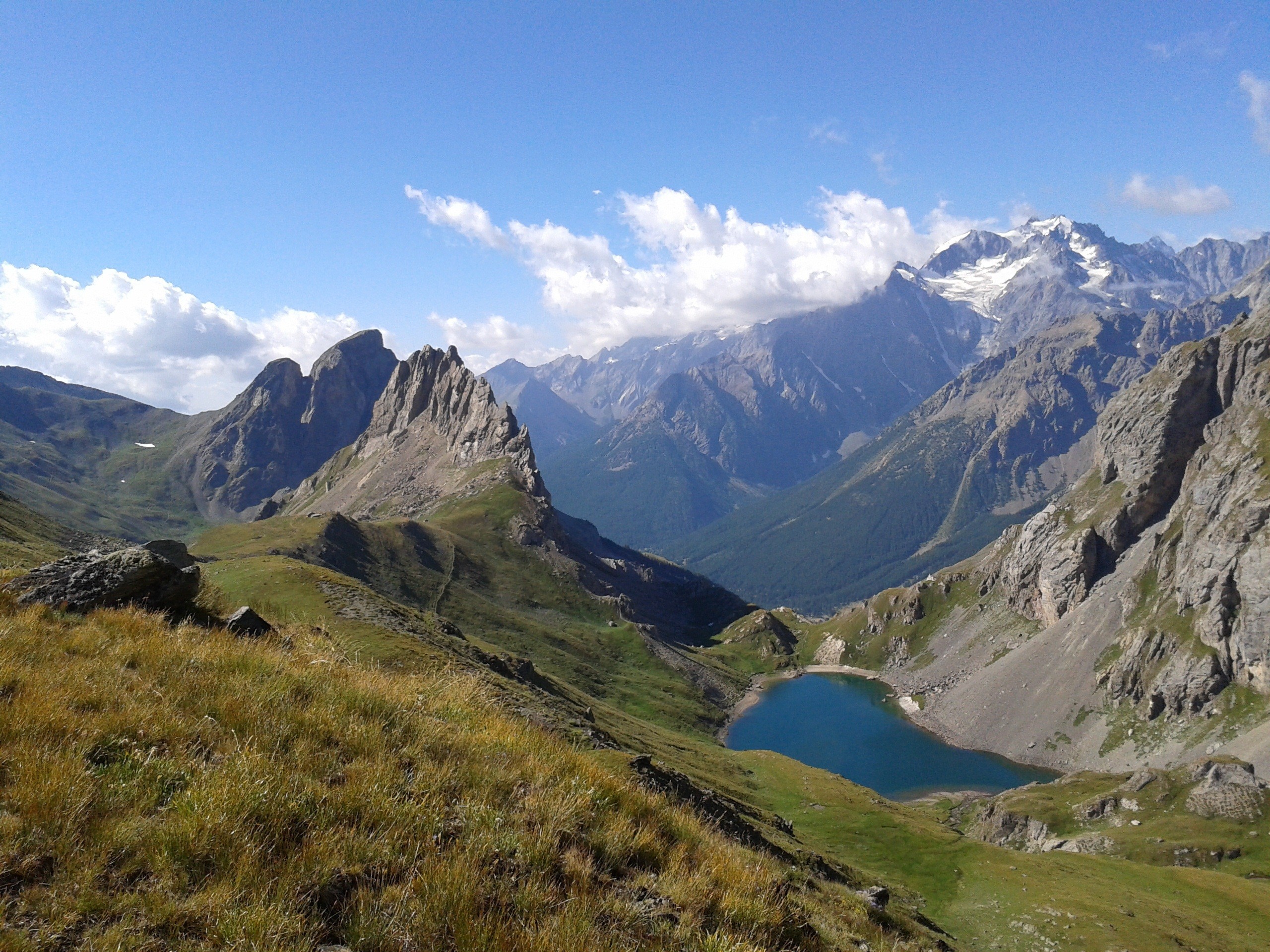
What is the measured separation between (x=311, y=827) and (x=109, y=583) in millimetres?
12795

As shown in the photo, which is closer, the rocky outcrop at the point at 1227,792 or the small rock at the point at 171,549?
the small rock at the point at 171,549

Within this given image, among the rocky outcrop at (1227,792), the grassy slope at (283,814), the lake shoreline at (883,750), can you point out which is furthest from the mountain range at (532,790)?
the lake shoreline at (883,750)

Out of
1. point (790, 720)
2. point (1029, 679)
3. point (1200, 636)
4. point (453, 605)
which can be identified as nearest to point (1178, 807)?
point (1200, 636)

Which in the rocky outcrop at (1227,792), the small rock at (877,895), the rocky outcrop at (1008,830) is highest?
the small rock at (877,895)

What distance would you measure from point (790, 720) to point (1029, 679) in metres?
62.2

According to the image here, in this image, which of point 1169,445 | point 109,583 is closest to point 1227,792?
point 109,583

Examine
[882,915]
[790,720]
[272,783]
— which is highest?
[272,783]

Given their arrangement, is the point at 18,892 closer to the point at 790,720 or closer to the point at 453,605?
the point at 453,605

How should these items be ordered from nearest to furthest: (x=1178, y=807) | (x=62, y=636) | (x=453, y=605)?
(x=62, y=636), (x=1178, y=807), (x=453, y=605)

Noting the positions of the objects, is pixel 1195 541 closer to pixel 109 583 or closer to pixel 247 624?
pixel 247 624

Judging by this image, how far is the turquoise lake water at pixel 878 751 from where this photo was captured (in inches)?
5891

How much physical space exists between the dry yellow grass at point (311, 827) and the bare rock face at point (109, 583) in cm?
283

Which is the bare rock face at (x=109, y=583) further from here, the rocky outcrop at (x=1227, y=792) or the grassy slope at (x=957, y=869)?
the rocky outcrop at (x=1227, y=792)

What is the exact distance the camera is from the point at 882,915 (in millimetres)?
23281
